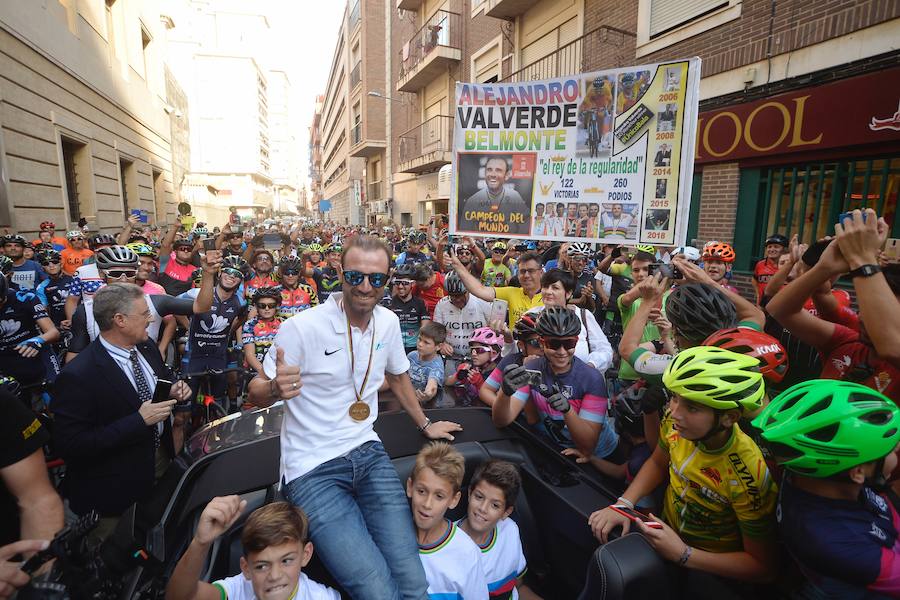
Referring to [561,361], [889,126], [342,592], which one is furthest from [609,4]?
[342,592]

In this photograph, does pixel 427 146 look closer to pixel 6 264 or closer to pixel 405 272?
pixel 405 272

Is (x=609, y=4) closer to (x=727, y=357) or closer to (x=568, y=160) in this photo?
(x=568, y=160)

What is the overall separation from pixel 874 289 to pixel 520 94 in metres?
3.83

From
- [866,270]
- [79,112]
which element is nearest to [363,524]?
[866,270]

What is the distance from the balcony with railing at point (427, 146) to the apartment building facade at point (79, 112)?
12.9m

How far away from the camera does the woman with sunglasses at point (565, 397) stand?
2.83 metres

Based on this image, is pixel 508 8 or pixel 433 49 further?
pixel 433 49

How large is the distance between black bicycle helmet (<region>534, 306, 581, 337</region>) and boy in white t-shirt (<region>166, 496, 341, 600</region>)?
70.8 inches

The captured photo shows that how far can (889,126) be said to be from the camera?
618cm

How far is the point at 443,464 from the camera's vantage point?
233 centimetres

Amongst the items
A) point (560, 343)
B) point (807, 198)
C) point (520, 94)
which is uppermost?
point (520, 94)

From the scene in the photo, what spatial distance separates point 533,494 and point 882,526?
157cm

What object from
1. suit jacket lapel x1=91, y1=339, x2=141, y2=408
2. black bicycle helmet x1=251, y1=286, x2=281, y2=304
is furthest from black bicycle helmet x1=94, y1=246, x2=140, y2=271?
suit jacket lapel x1=91, y1=339, x2=141, y2=408

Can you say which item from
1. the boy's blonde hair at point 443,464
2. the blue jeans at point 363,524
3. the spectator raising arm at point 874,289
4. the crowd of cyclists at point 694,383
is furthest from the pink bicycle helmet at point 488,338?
the spectator raising arm at point 874,289
